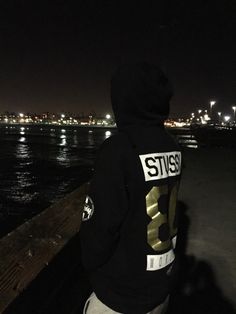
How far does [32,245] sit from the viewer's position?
8.88 ft

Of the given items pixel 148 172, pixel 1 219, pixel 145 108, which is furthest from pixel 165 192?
pixel 1 219

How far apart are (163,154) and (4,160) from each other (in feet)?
91.6

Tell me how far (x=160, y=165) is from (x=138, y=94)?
39cm

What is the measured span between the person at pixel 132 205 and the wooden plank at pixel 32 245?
2.34 ft

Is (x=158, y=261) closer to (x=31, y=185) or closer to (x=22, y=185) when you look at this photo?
(x=31, y=185)

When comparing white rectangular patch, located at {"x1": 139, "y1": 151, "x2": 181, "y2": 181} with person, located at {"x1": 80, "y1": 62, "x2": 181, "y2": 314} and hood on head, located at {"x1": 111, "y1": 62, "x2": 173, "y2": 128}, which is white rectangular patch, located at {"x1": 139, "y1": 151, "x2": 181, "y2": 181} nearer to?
person, located at {"x1": 80, "y1": 62, "x2": 181, "y2": 314}

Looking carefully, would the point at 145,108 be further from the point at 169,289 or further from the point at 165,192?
the point at 169,289

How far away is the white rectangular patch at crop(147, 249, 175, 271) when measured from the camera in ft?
5.60

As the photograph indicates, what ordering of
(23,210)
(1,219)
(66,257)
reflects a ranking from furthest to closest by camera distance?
1. (23,210)
2. (1,219)
3. (66,257)

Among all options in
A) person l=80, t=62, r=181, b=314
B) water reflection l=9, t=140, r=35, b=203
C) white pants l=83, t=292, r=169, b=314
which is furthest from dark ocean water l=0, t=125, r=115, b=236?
person l=80, t=62, r=181, b=314

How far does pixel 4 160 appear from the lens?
27.8 metres

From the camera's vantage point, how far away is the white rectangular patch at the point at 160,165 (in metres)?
1.64

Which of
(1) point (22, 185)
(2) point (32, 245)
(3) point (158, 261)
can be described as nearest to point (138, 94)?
(3) point (158, 261)

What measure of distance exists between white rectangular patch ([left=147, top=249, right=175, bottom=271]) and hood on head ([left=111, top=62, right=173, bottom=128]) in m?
0.72
